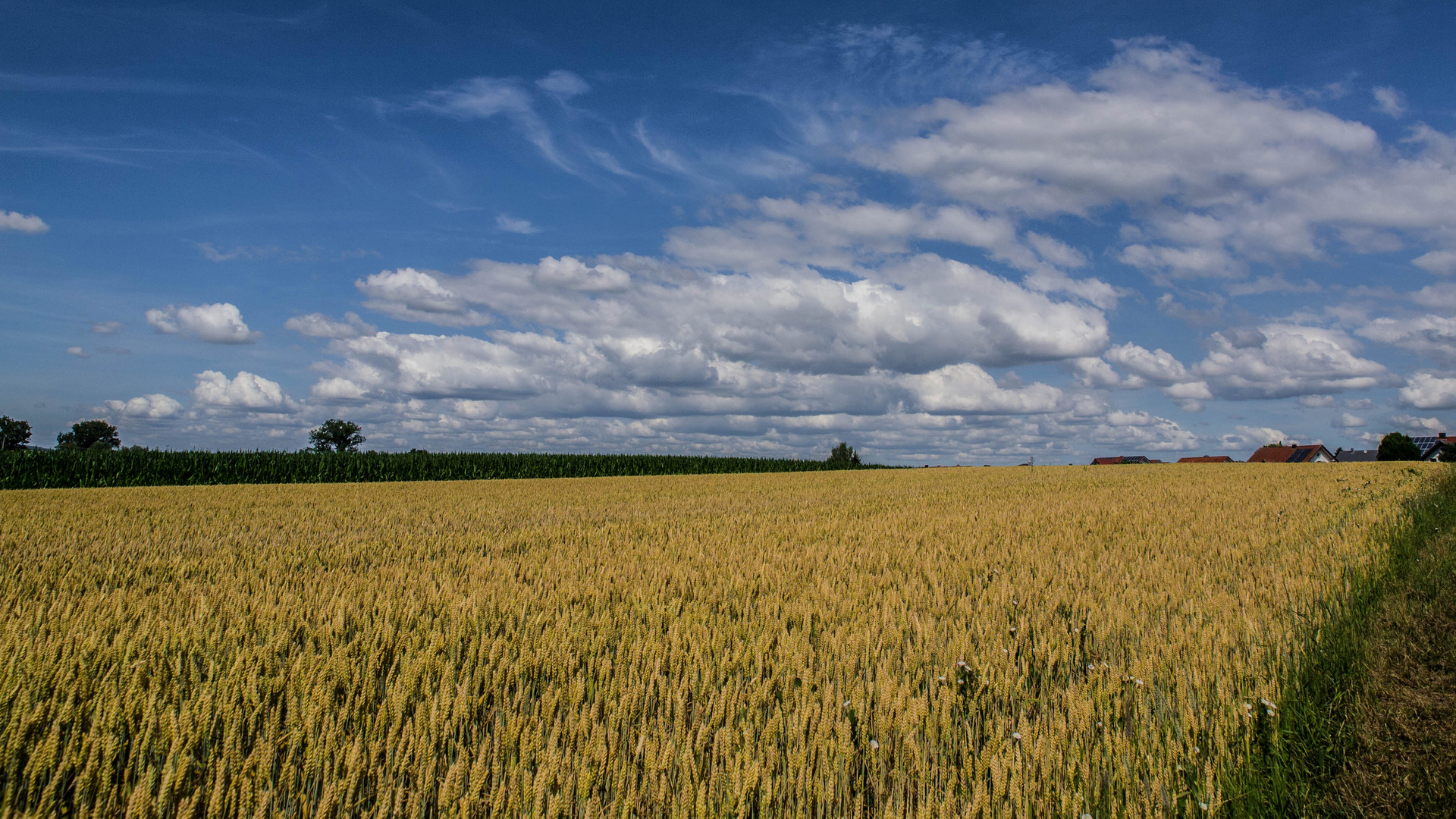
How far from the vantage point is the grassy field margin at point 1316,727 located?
2.83m

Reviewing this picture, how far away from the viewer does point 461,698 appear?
3018 millimetres

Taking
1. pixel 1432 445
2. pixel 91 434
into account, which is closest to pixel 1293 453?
pixel 1432 445

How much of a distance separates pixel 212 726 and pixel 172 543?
25.9 ft

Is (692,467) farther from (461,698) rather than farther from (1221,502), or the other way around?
(461,698)

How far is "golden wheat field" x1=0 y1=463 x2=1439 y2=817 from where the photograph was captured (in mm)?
2543

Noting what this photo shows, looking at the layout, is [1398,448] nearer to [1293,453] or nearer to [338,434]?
[1293,453]

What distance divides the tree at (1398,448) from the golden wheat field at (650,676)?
73.6 m

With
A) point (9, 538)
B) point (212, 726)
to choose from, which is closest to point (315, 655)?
point (212, 726)

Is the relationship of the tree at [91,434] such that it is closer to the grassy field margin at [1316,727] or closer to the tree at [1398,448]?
the grassy field margin at [1316,727]

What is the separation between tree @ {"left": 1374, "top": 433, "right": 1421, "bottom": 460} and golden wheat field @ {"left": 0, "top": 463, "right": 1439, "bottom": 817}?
241 ft

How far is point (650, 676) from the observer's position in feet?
11.7

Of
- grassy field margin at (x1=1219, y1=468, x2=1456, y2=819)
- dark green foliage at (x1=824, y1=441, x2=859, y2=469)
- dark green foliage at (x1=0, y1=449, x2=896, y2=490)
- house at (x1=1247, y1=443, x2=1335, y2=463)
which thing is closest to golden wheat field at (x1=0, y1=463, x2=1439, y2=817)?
grassy field margin at (x1=1219, y1=468, x2=1456, y2=819)

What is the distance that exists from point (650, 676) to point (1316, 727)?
3254mm

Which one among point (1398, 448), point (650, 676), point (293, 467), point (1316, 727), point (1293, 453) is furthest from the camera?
point (1293, 453)
